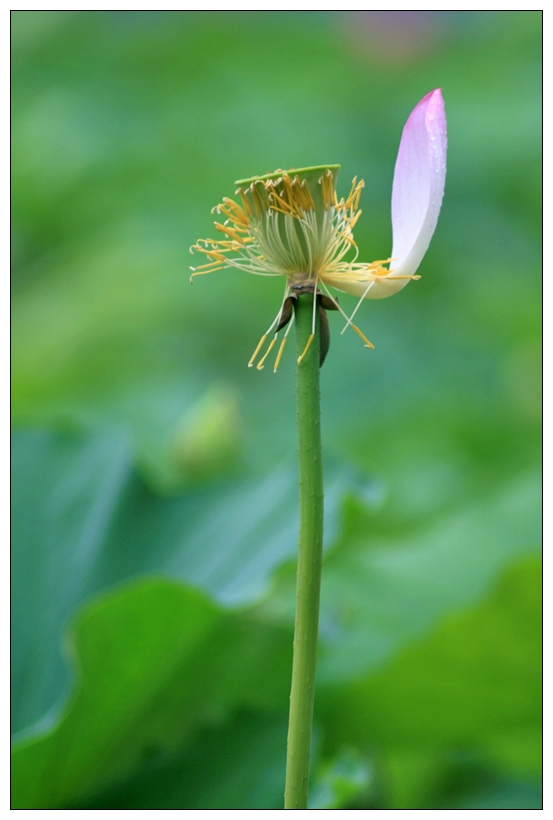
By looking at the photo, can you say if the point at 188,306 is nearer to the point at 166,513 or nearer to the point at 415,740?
the point at 166,513

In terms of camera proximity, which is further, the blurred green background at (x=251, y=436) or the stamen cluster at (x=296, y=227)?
the blurred green background at (x=251, y=436)

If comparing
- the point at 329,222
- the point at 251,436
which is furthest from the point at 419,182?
the point at 251,436

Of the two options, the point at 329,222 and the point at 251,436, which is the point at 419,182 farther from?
the point at 251,436

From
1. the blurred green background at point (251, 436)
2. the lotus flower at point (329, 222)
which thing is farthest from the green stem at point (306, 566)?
the blurred green background at point (251, 436)

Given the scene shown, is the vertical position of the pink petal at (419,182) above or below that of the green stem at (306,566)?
above

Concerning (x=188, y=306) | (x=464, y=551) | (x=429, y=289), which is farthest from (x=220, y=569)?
(x=429, y=289)

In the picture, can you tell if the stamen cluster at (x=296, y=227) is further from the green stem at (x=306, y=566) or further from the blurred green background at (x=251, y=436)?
the blurred green background at (x=251, y=436)

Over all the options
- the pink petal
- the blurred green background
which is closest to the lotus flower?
the pink petal
